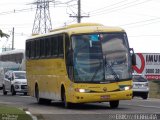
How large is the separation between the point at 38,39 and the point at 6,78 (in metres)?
18.2

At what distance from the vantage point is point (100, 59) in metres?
26.9

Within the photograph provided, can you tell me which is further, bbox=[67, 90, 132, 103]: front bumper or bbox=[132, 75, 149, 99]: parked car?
bbox=[132, 75, 149, 99]: parked car

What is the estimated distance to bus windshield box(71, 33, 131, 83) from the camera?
26.8 m

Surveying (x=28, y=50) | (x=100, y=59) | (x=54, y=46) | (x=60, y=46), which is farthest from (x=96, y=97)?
(x=28, y=50)

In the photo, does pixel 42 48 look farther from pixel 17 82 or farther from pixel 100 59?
pixel 17 82

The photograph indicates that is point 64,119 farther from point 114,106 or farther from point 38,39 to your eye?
point 38,39

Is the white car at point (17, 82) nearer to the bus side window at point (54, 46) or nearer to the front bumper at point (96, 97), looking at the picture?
the bus side window at point (54, 46)

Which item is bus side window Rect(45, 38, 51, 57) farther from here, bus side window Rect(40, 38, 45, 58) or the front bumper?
the front bumper

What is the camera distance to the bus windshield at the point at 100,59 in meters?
26.8

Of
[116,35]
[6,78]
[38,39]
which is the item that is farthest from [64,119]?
[6,78]

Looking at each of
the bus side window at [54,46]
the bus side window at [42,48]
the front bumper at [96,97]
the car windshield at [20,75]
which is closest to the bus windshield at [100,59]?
the front bumper at [96,97]

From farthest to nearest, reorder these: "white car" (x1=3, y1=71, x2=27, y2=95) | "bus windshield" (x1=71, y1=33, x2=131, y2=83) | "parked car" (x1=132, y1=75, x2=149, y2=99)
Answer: "white car" (x1=3, y1=71, x2=27, y2=95)
"parked car" (x1=132, y1=75, x2=149, y2=99)
"bus windshield" (x1=71, y1=33, x2=131, y2=83)

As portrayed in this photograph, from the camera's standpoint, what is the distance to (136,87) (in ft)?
138

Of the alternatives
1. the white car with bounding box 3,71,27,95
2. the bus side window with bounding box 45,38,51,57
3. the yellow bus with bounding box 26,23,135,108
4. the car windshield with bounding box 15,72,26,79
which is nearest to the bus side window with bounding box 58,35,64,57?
the yellow bus with bounding box 26,23,135,108
